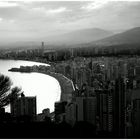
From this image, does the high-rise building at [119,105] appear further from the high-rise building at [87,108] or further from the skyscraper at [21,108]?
the skyscraper at [21,108]

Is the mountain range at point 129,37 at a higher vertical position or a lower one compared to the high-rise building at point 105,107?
higher

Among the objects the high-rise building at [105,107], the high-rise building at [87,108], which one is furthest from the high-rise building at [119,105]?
the high-rise building at [87,108]

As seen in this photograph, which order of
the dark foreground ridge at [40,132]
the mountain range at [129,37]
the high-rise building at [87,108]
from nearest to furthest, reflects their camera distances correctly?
the dark foreground ridge at [40,132] < the high-rise building at [87,108] < the mountain range at [129,37]

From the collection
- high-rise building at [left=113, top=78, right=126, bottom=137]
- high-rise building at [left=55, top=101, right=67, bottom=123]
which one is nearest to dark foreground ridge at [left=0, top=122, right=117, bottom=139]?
high-rise building at [left=55, top=101, right=67, bottom=123]

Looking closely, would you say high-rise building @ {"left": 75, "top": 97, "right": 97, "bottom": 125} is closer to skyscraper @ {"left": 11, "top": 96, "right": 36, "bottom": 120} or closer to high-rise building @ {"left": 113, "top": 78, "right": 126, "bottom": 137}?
high-rise building @ {"left": 113, "top": 78, "right": 126, "bottom": 137}

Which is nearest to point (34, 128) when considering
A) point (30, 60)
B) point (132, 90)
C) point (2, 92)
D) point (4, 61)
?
point (2, 92)

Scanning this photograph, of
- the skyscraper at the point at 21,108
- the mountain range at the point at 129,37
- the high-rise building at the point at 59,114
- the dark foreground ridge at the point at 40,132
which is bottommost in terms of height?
the high-rise building at the point at 59,114

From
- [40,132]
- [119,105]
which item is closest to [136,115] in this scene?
[119,105]

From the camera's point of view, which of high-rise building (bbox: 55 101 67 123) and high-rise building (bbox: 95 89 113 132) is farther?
high-rise building (bbox: 95 89 113 132)

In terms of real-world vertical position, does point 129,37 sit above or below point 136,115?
above

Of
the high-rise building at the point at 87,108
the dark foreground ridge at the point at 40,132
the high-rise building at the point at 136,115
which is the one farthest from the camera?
the high-rise building at the point at 87,108

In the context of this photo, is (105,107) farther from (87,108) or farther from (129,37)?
(129,37)

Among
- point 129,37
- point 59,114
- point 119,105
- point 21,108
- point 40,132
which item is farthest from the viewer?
→ point 129,37
